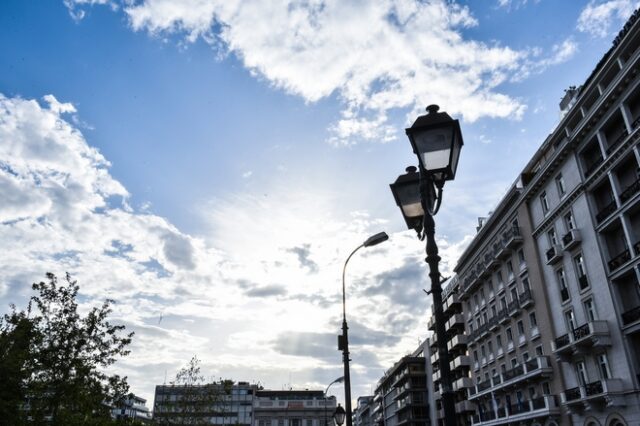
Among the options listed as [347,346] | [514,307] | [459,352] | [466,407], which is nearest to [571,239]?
[514,307]

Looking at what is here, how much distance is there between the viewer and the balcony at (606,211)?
2837 centimetres

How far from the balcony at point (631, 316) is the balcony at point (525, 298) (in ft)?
32.6

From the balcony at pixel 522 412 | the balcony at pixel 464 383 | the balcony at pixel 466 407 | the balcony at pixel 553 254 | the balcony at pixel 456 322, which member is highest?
the balcony at pixel 456 322

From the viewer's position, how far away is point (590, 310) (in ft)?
101

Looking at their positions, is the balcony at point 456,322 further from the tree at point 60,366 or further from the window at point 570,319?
the tree at point 60,366

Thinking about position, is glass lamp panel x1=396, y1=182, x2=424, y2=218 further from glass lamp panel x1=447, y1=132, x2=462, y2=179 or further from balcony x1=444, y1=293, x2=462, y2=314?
balcony x1=444, y1=293, x2=462, y2=314

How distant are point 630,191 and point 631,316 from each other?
642cm

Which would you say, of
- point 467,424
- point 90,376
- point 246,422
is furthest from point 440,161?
point 246,422

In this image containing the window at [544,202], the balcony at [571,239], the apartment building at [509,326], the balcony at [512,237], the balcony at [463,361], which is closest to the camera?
the balcony at [571,239]

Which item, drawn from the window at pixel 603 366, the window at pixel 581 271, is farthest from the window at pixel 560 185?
the window at pixel 603 366

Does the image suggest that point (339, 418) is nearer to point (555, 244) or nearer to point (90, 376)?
point (90, 376)

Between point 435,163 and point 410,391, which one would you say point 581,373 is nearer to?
point 435,163

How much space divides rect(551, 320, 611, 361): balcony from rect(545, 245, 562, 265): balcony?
16.3 feet

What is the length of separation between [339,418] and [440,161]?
60.0ft
